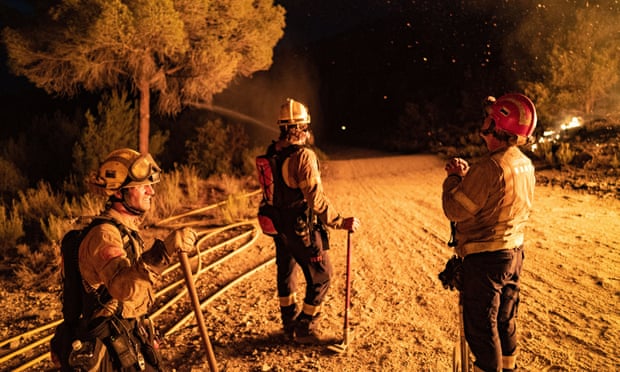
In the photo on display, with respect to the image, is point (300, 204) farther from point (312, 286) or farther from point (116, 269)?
point (116, 269)

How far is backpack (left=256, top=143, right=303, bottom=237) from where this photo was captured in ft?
12.9

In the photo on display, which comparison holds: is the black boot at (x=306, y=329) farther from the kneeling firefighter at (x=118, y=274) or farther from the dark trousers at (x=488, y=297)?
the kneeling firefighter at (x=118, y=274)

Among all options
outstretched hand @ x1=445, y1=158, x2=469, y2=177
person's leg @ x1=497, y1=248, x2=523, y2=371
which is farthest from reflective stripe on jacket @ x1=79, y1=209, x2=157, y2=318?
person's leg @ x1=497, y1=248, x2=523, y2=371

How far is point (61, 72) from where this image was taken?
396 inches

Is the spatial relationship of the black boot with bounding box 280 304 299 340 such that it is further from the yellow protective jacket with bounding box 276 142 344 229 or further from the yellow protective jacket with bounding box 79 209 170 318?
the yellow protective jacket with bounding box 79 209 170 318

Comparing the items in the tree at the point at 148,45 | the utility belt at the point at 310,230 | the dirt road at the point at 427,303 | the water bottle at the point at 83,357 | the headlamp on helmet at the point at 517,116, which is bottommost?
the dirt road at the point at 427,303

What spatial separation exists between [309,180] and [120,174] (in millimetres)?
1723

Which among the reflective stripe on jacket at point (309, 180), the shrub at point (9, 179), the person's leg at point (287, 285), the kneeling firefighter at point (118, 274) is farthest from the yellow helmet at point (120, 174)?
the shrub at point (9, 179)

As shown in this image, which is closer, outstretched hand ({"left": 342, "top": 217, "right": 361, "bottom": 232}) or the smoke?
outstretched hand ({"left": 342, "top": 217, "right": 361, "bottom": 232})

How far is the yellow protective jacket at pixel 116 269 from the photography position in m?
2.05

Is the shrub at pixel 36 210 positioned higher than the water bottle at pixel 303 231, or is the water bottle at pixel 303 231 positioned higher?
the water bottle at pixel 303 231

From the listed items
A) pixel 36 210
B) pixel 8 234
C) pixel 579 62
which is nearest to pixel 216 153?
pixel 36 210

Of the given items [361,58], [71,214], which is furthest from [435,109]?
[71,214]

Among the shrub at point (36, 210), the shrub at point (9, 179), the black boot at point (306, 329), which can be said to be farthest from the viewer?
the shrub at point (9, 179)
